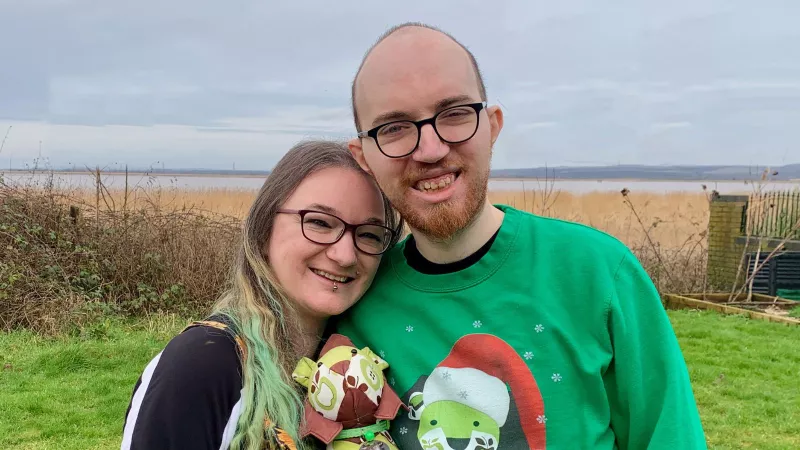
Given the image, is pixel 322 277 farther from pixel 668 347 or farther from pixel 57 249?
pixel 57 249

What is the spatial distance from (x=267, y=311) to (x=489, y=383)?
78 centimetres

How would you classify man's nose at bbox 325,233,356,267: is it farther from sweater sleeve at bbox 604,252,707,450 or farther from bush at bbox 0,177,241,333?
bush at bbox 0,177,241,333

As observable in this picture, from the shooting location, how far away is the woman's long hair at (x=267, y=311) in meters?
1.92

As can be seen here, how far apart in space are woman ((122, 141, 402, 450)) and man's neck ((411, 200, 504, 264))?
0.87 feet

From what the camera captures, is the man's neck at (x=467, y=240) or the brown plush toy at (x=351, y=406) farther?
the man's neck at (x=467, y=240)

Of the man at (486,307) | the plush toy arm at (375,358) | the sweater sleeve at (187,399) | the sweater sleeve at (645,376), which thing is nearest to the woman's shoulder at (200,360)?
the sweater sleeve at (187,399)

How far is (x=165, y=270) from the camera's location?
10094 millimetres

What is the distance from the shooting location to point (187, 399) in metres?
1.78

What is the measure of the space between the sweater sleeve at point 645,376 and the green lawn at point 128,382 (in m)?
4.52

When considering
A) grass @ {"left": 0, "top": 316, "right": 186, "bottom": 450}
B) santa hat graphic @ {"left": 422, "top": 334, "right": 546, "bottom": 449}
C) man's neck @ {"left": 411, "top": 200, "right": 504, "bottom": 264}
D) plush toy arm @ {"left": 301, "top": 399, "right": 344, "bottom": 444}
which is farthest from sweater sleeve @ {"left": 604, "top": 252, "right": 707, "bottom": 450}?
grass @ {"left": 0, "top": 316, "right": 186, "bottom": 450}

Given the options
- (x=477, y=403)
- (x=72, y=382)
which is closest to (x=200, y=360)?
(x=477, y=403)

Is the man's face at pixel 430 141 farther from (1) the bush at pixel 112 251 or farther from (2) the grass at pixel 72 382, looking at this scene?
(1) the bush at pixel 112 251

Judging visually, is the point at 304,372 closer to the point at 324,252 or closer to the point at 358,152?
the point at 324,252

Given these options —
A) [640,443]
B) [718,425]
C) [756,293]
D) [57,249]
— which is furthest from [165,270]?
[756,293]
